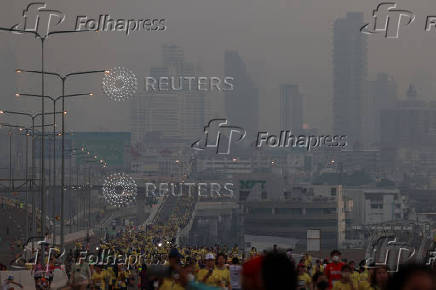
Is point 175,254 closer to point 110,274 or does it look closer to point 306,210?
point 110,274

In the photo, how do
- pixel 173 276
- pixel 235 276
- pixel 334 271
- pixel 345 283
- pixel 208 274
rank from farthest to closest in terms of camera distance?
pixel 235 276 < pixel 334 271 < pixel 208 274 < pixel 345 283 < pixel 173 276

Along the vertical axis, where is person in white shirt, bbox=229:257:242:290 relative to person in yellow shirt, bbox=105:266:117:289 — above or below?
above

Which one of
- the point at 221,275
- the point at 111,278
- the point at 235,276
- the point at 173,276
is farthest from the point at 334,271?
the point at 111,278

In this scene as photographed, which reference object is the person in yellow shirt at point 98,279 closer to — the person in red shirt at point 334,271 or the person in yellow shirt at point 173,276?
the person in red shirt at point 334,271

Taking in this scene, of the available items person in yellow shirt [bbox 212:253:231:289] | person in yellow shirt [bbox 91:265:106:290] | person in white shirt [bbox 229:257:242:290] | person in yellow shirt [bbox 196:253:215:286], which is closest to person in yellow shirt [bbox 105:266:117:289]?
person in yellow shirt [bbox 91:265:106:290]

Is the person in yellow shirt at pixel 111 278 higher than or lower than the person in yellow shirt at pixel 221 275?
lower

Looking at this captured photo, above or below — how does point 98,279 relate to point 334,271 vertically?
below

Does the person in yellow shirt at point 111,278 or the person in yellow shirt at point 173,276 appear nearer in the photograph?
the person in yellow shirt at point 173,276

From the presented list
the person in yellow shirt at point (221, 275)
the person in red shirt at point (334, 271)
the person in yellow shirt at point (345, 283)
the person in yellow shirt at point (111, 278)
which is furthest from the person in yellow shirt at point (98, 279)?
the person in yellow shirt at point (345, 283)

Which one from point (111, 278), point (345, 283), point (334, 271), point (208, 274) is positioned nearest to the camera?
point (345, 283)

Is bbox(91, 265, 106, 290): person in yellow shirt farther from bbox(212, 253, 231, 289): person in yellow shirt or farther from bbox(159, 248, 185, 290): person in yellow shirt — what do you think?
bbox(159, 248, 185, 290): person in yellow shirt

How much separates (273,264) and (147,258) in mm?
48373

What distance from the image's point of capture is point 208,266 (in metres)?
20.4

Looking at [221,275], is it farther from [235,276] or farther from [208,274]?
[235,276]
